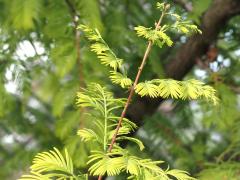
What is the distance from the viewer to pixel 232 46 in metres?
1.76

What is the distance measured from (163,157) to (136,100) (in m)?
0.31

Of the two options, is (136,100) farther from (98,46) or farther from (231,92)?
(98,46)

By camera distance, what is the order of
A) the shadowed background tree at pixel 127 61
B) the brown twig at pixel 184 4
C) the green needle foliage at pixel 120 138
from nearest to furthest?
the green needle foliage at pixel 120 138 → the shadowed background tree at pixel 127 61 → the brown twig at pixel 184 4

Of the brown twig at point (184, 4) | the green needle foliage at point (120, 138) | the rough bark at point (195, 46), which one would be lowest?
the green needle foliage at point (120, 138)

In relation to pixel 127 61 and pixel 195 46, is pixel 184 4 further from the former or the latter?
pixel 127 61

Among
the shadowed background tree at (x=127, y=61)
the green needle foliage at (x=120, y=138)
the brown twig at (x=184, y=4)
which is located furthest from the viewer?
the brown twig at (x=184, y=4)

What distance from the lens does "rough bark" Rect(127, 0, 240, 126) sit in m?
1.56

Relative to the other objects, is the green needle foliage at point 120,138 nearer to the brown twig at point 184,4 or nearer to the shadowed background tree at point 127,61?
the shadowed background tree at point 127,61

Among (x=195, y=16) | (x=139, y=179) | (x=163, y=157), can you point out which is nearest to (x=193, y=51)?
(x=195, y=16)


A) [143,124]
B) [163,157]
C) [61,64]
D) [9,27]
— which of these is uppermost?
[9,27]

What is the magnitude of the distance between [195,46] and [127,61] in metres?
0.25

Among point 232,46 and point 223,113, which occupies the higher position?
point 232,46

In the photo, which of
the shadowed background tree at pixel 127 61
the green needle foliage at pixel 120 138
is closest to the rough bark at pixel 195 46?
the shadowed background tree at pixel 127 61

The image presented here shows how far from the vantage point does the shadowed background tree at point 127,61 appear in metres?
1.34
